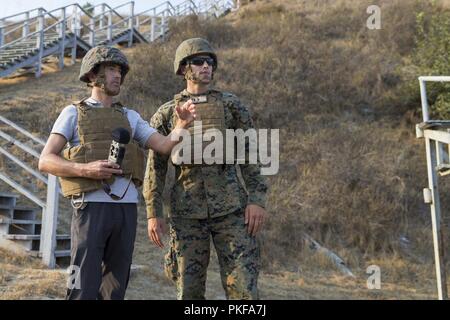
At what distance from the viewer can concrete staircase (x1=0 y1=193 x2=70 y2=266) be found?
652 cm

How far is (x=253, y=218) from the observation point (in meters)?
3.07

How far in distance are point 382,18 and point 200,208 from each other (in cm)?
1644

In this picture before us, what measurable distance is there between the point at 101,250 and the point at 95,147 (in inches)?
19.6

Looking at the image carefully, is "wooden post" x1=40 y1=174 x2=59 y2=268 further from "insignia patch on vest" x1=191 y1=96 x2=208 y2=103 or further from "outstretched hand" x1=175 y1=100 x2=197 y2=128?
"outstretched hand" x1=175 y1=100 x2=197 y2=128

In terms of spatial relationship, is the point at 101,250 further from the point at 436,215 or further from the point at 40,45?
the point at 40,45

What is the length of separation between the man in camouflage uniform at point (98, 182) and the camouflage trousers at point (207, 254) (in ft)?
1.25

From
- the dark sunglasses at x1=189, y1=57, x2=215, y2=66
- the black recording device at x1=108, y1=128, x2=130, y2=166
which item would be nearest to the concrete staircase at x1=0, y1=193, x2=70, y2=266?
the dark sunglasses at x1=189, y1=57, x2=215, y2=66

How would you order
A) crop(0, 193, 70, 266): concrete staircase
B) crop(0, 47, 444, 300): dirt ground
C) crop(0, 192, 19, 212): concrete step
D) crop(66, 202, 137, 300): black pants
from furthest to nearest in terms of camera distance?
crop(0, 192, 19, 212): concrete step
crop(0, 193, 70, 266): concrete staircase
crop(0, 47, 444, 300): dirt ground
crop(66, 202, 137, 300): black pants

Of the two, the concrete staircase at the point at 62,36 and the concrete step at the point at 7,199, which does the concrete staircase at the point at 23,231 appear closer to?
the concrete step at the point at 7,199

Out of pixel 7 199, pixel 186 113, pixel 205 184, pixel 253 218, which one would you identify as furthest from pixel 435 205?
pixel 7 199

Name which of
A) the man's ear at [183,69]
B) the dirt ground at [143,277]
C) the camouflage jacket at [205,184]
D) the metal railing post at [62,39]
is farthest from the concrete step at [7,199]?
the metal railing post at [62,39]

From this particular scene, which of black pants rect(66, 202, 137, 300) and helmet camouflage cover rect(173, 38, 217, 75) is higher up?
helmet camouflage cover rect(173, 38, 217, 75)

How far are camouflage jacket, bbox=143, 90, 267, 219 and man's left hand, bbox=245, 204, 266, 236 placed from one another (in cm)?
4
